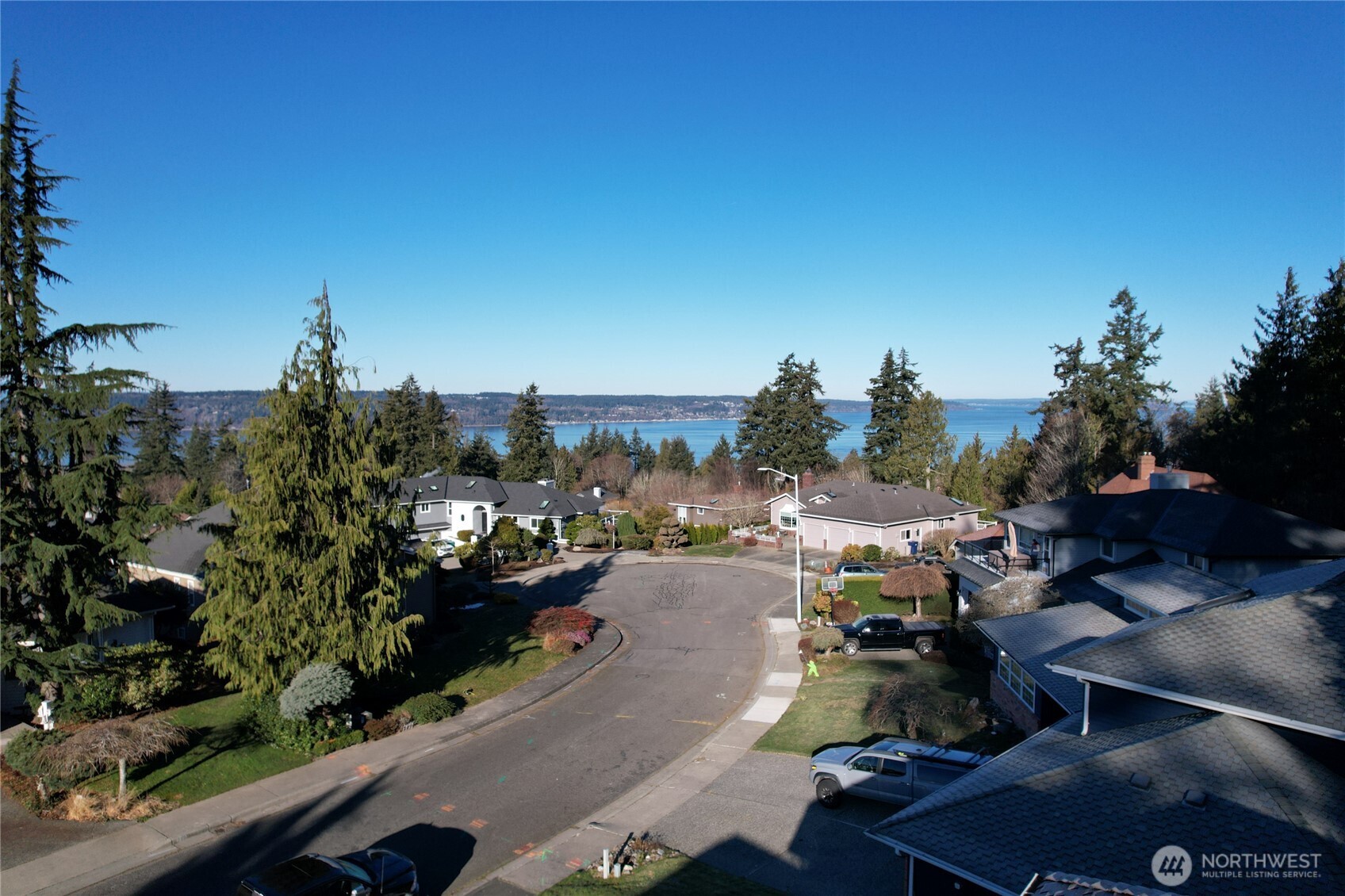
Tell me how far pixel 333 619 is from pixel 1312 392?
38379mm

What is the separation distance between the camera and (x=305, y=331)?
21.9 m

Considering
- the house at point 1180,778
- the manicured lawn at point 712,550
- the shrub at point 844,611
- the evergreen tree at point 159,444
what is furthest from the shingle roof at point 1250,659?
the evergreen tree at point 159,444

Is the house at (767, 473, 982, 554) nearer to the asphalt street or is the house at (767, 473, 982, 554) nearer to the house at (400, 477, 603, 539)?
the house at (400, 477, 603, 539)

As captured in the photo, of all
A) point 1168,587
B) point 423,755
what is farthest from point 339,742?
point 1168,587

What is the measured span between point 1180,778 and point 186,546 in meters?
36.0

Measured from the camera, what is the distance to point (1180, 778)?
436 inches

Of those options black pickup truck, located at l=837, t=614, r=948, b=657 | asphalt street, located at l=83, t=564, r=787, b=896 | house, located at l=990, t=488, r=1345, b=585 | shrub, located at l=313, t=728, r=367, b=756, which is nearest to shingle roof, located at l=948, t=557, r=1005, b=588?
house, located at l=990, t=488, r=1345, b=585

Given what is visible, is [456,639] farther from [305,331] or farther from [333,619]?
[305,331]

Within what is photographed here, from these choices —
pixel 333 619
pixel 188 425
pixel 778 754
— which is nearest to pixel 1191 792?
pixel 778 754

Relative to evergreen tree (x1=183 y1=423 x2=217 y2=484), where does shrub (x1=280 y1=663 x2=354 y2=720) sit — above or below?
below

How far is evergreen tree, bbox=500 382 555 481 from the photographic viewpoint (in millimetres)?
84875

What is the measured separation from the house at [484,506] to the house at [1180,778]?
52.6 metres

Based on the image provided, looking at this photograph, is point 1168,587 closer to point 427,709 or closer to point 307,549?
point 427,709

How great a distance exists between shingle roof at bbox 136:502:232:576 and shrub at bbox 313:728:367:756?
472 inches
